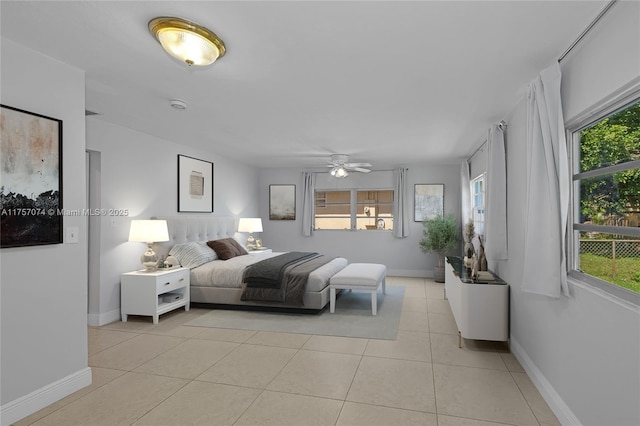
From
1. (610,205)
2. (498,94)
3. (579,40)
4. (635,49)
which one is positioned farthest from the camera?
(498,94)

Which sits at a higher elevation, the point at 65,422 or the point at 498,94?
the point at 498,94

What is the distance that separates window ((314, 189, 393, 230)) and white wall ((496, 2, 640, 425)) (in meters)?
4.93

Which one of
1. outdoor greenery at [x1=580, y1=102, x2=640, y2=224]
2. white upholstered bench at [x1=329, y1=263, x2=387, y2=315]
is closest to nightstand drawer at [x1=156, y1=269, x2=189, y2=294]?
white upholstered bench at [x1=329, y1=263, x2=387, y2=315]

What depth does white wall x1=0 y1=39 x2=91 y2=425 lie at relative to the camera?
2256 millimetres

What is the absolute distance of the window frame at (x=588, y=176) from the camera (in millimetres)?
1756

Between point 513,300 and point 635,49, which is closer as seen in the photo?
point 635,49

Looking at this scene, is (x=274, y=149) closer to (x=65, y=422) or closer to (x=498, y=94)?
(x=498, y=94)

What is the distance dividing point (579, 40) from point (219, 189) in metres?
5.59

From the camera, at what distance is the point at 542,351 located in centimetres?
265

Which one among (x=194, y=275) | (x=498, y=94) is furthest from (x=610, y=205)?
(x=194, y=275)

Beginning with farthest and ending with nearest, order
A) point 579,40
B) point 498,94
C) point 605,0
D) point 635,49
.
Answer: point 498,94
point 579,40
point 605,0
point 635,49

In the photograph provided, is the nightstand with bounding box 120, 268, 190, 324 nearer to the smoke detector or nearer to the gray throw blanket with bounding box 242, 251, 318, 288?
the gray throw blanket with bounding box 242, 251, 318, 288

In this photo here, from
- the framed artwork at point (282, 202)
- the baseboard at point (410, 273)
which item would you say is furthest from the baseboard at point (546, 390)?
the framed artwork at point (282, 202)

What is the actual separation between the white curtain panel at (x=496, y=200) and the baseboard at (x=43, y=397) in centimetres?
375
